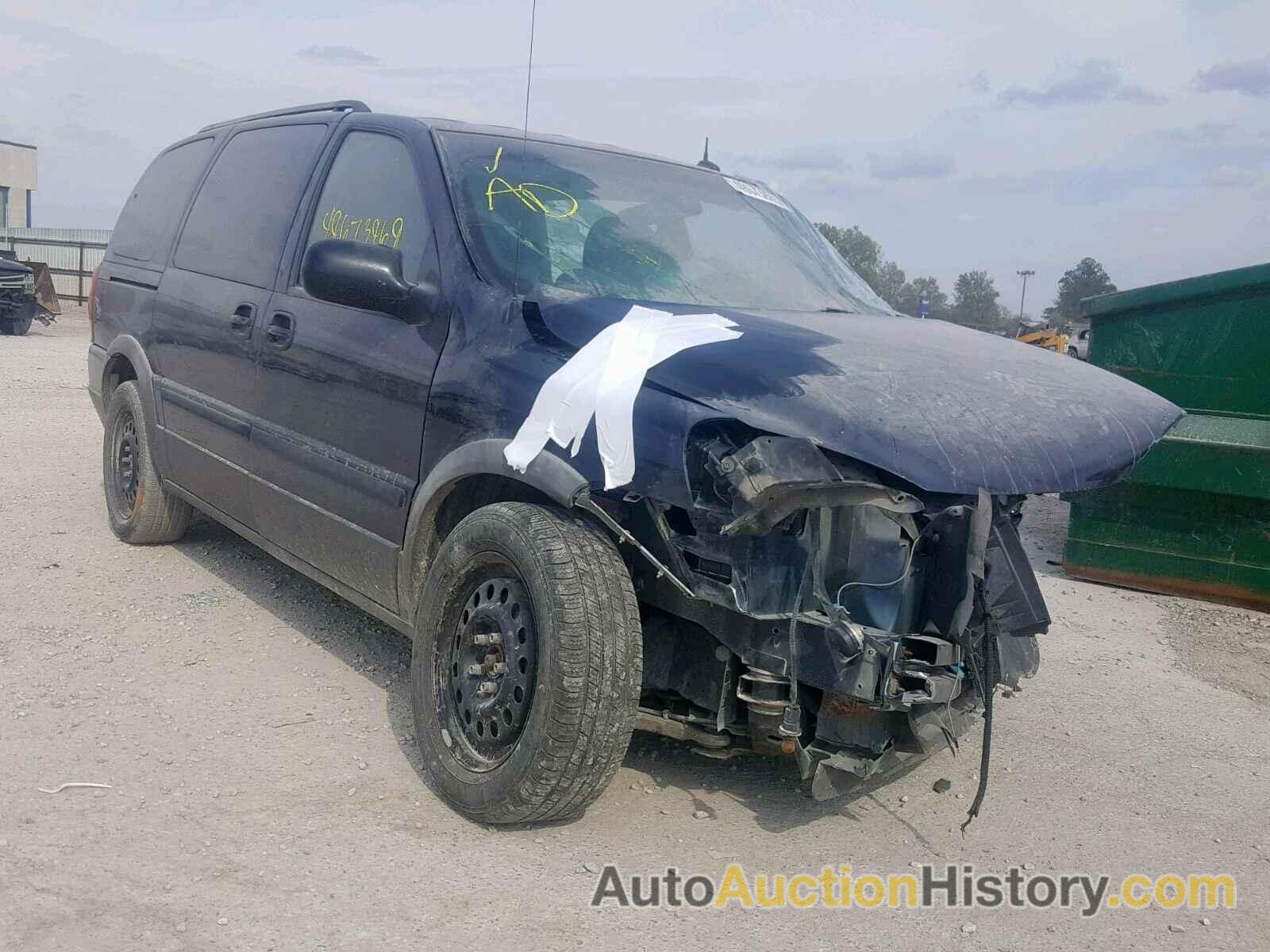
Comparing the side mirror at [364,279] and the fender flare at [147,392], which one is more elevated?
the side mirror at [364,279]

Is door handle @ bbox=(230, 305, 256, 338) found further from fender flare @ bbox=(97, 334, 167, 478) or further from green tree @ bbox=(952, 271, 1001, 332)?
green tree @ bbox=(952, 271, 1001, 332)

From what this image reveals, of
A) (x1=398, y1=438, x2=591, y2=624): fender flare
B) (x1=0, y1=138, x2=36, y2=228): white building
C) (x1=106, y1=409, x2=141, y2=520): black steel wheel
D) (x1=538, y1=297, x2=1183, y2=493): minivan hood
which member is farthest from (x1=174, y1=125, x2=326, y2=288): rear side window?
(x1=0, y1=138, x2=36, y2=228): white building

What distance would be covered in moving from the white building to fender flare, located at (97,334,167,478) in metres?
53.9

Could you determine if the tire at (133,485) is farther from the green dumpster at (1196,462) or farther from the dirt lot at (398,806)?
the green dumpster at (1196,462)

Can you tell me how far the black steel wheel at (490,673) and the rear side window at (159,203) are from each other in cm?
299

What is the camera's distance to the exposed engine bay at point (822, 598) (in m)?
2.86

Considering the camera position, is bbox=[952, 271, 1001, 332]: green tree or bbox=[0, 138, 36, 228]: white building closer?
bbox=[952, 271, 1001, 332]: green tree

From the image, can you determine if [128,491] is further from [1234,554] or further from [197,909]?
[1234,554]

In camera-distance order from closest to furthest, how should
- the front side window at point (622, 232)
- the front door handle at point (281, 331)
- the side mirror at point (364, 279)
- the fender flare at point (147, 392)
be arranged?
the side mirror at point (364, 279), the front side window at point (622, 232), the front door handle at point (281, 331), the fender flare at point (147, 392)

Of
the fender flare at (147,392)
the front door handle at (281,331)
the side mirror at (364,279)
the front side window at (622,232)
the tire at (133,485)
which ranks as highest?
the front side window at (622,232)

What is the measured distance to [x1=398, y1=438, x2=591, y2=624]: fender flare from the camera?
306cm

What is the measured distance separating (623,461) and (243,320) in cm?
217

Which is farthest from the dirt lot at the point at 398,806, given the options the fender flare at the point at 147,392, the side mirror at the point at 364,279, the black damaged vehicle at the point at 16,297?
the black damaged vehicle at the point at 16,297

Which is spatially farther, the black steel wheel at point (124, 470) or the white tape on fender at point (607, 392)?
the black steel wheel at point (124, 470)
